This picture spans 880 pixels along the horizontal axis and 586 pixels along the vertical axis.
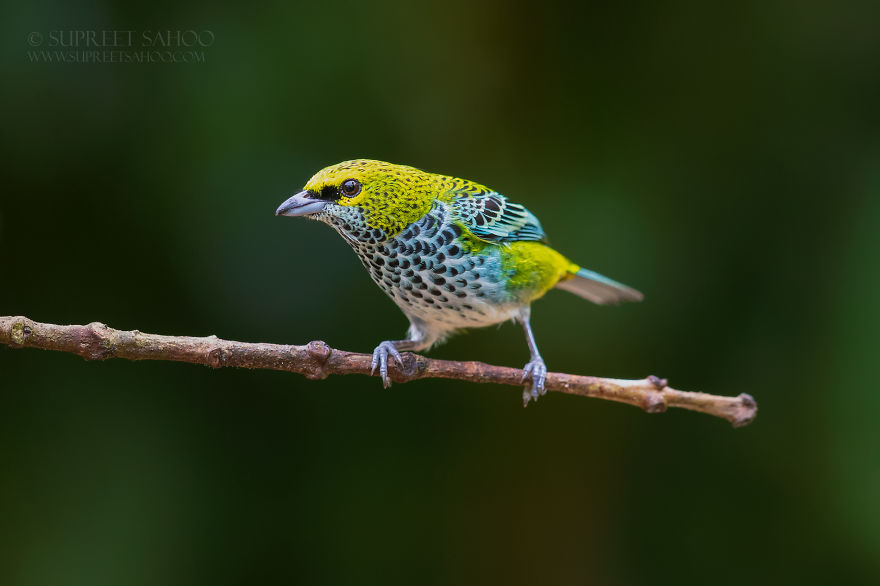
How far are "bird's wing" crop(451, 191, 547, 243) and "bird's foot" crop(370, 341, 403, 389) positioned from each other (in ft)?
1.91

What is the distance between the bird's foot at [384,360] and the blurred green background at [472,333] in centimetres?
156

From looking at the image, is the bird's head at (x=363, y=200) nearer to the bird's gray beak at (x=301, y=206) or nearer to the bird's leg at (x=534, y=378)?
the bird's gray beak at (x=301, y=206)

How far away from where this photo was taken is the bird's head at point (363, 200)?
2.49 m

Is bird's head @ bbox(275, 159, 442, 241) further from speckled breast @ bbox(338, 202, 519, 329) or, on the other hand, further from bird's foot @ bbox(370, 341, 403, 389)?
bird's foot @ bbox(370, 341, 403, 389)

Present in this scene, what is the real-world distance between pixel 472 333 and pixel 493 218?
4.96ft

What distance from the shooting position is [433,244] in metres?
2.81

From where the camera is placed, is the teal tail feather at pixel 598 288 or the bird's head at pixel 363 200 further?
the teal tail feather at pixel 598 288

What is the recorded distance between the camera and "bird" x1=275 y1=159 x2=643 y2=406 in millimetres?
2574

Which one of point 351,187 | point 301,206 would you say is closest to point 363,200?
point 351,187

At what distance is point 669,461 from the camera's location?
4.59 metres

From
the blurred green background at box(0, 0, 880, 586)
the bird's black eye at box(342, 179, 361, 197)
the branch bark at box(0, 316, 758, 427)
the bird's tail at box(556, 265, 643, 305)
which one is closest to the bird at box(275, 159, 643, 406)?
the bird's black eye at box(342, 179, 361, 197)

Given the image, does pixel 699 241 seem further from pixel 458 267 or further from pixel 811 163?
pixel 458 267

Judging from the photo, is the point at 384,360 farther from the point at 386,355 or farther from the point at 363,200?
the point at 363,200

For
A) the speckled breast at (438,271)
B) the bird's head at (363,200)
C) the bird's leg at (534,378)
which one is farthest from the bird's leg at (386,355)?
the bird's leg at (534,378)
